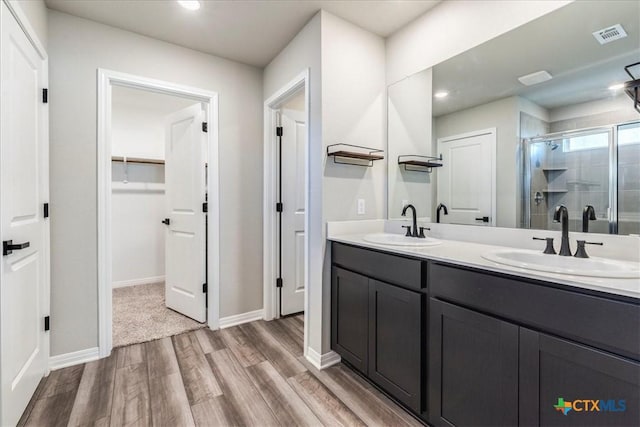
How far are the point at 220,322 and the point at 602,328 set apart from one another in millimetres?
2609

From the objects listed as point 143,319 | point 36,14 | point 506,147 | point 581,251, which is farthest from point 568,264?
point 143,319

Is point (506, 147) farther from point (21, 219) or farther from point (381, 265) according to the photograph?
point (21, 219)

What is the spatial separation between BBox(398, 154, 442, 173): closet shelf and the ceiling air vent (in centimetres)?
93

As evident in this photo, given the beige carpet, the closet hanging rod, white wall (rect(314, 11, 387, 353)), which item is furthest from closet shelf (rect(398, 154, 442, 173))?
the closet hanging rod

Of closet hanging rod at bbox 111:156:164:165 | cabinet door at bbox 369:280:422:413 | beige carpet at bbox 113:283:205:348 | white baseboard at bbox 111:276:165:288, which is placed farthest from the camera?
white baseboard at bbox 111:276:165:288

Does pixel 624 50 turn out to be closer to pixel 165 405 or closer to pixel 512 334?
pixel 512 334

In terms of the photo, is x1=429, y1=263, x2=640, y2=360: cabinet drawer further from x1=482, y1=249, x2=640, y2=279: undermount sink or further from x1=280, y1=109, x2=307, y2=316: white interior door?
x1=280, y1=109, x2=307, y2=316: white interior door

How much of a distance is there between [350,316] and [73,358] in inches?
78.3

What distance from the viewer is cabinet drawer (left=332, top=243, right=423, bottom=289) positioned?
1479 mm

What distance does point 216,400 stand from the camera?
5.64 feet

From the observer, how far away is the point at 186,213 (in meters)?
2.87

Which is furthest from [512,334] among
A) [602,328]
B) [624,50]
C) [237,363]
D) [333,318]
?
[237,363]

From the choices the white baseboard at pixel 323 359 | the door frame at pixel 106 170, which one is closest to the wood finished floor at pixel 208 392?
the white baseboard at pixel 323 359

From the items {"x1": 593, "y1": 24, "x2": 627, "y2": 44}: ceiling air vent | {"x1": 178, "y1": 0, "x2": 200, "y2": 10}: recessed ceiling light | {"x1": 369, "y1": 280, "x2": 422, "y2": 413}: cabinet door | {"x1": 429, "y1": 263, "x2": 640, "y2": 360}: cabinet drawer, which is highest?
{"x1": 178, "y1": 0, "x2": 200, "y2": 10}: recessed ceiling light
